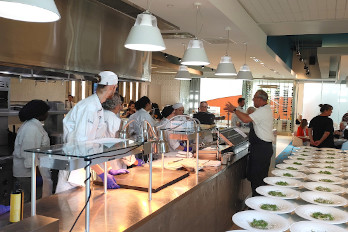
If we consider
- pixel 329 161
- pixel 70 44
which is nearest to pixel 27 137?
→ pixel 70 44

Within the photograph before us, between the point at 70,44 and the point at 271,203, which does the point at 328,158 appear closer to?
the point at 271,203

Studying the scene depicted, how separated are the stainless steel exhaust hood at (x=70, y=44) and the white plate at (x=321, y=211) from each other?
228cm

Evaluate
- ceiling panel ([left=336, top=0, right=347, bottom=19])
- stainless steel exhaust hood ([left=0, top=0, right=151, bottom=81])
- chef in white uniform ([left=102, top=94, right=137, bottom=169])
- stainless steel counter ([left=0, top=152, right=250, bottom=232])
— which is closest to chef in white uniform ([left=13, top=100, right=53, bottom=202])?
stainless steel exhaust hood ([left=0, top=0, right=151, bottom=81])

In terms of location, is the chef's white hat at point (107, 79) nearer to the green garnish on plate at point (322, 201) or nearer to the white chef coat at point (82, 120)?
the white chef coat at point (82, 120)

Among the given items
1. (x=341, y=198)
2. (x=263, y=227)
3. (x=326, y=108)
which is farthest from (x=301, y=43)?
(x=263, y=227)

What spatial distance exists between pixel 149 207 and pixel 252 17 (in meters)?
4.09

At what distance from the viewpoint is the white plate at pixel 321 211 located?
6.42 ft

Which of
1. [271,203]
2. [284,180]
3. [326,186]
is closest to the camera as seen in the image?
[271,203]

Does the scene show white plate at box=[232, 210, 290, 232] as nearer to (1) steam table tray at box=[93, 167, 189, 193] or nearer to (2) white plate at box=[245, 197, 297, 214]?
(2) white plate at box=[245, 197, 297, 214]

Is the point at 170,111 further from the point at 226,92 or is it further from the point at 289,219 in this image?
the point at 226,92

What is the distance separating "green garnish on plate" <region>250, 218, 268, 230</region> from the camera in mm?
1827

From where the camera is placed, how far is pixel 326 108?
18.4ft

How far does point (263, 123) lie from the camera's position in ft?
13.6

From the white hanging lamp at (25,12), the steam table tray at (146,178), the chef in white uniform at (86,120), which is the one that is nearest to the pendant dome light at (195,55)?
the chef in white uniform at (86,120)
